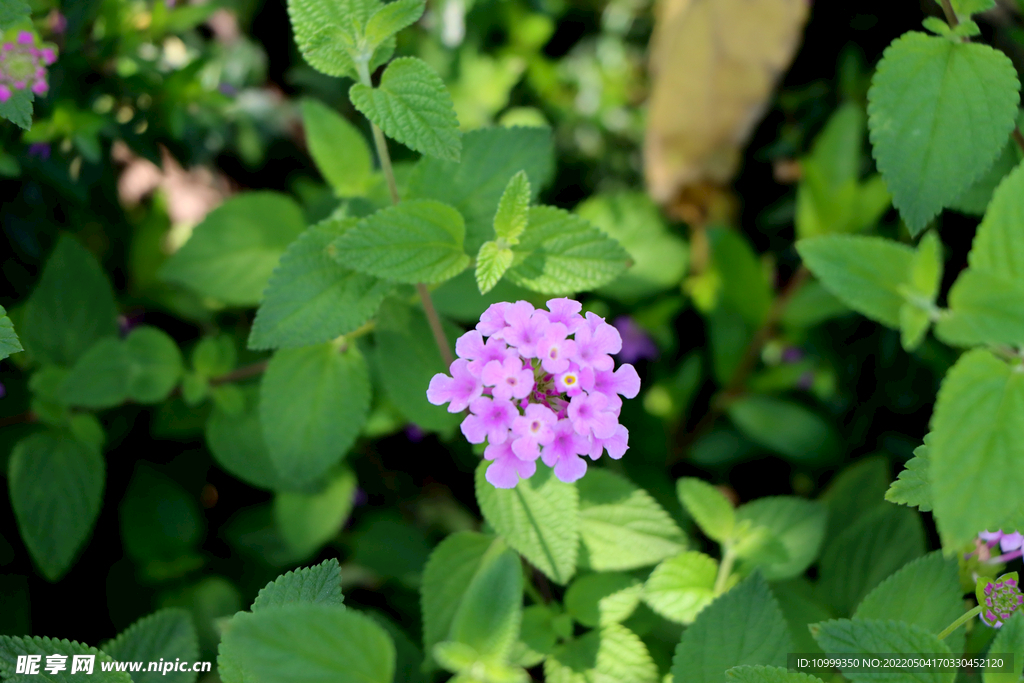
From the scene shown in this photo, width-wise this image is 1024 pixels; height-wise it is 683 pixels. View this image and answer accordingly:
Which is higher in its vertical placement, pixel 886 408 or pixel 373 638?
pixel 373 638

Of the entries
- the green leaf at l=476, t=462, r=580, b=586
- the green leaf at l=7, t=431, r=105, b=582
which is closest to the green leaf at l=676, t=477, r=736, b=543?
the green leaf at l=476, t=462, r=580, b=586

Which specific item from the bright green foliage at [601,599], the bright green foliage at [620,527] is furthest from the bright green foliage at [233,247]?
the bright green foliage at [601,599]

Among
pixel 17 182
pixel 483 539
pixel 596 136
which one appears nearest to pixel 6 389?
pixel 17 182

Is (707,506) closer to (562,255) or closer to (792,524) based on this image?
(792,524)

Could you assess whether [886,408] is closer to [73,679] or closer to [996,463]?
[996,463]

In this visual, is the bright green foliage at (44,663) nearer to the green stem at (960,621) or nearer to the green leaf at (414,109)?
the green leaf at (414,109)
